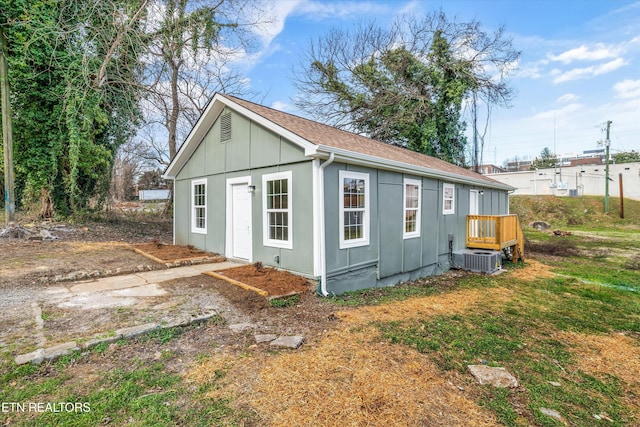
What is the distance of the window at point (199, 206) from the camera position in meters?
8.82

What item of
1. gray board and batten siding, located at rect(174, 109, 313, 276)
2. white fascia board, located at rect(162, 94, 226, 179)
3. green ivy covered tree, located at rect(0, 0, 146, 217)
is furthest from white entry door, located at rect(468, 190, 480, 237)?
green ivy covered tree, located at rect(0, 0, 146, 217)

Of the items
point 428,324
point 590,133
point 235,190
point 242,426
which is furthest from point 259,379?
point 590,133

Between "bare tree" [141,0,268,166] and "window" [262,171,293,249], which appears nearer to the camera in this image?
"window" [262,171,293,249]

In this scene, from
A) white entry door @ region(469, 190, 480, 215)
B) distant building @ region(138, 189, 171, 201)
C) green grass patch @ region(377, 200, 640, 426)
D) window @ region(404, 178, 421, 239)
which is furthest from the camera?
distant building @ region(138, 189, 171, 201)

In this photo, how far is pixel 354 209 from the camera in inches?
247

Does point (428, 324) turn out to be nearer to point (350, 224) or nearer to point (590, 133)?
point (350, 224)

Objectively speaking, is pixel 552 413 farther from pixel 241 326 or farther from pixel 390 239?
pixel 390 239

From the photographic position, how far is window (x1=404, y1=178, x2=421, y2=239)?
308 inches

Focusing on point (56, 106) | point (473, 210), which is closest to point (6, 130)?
point (56, 106)

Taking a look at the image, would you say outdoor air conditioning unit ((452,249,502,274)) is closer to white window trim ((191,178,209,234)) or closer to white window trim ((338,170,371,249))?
white window trim ((338,170,371,249))

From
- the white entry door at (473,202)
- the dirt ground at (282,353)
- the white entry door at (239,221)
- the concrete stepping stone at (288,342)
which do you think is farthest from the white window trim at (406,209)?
the concrete stepping stone at (288,342)

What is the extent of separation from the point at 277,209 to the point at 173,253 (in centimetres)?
367

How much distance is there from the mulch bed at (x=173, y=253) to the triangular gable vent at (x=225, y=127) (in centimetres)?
309

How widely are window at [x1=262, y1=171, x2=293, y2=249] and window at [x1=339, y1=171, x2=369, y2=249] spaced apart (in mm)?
1084
